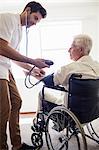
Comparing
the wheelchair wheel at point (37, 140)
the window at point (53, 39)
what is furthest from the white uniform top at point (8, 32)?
the window at point (53, 39)

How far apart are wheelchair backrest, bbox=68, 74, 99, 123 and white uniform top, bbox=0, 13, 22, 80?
1.64 ft

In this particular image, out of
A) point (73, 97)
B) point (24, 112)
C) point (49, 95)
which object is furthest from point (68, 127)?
point (24, 112)

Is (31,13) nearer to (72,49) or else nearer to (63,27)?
(72,49)

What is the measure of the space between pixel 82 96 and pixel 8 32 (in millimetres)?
683

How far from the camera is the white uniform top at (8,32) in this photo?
1.88m

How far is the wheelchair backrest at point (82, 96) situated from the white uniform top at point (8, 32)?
50 centimetres

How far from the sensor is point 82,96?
6.14ft

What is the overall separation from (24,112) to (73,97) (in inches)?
108

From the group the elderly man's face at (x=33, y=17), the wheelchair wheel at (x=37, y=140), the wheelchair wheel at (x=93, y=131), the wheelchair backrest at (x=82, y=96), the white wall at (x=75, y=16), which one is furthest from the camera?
the white wall at (x=75, y=16)

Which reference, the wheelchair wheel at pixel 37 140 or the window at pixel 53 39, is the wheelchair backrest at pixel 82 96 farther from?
the window at pixel 53 39

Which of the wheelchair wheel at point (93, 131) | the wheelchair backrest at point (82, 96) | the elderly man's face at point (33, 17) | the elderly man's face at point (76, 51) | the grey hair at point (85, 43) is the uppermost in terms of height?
the elderly man's face at point (33, 17)

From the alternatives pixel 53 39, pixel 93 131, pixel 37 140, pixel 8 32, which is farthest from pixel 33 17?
pixel 53 39

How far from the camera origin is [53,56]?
460cm

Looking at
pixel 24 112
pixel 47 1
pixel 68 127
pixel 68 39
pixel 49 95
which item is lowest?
pixel 24 112
